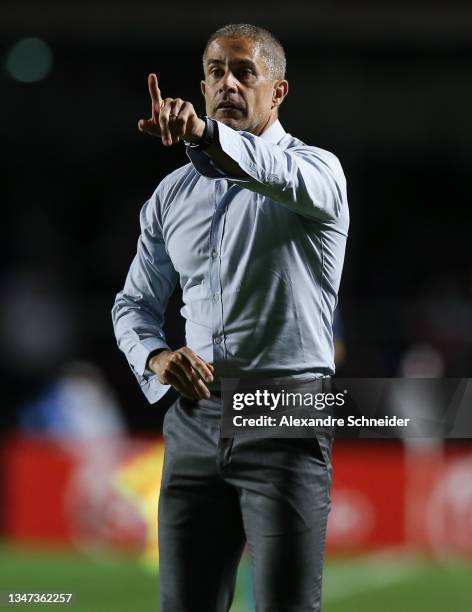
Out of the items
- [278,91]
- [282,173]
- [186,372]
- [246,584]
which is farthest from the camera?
[246,584]

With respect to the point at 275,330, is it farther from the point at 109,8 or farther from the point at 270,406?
the point at 109,8

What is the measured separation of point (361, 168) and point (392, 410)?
12156mm

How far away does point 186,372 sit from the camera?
303cm

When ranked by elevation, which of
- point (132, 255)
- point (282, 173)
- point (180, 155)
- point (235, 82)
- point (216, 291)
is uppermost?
point (180, 155)

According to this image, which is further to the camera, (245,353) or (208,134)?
(245,353)

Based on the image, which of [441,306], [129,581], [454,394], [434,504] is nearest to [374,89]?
[441,306]

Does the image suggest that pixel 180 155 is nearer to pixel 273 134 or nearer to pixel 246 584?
pixel 246 584

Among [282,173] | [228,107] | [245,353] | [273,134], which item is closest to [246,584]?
[245,353]

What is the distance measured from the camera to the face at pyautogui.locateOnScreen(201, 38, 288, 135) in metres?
3.10

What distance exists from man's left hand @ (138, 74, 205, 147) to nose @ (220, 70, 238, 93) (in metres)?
0.35

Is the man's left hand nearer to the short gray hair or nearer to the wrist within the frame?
the short gray hair

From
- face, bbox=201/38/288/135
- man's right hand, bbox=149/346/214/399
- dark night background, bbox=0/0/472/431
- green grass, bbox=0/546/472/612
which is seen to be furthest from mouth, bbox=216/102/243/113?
dark night background, bbox=0/0/472/431

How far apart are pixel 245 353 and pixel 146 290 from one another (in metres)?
0.46

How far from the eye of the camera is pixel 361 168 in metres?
15.2
